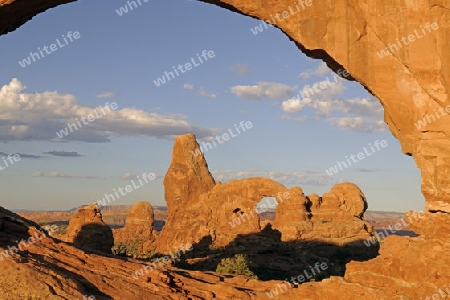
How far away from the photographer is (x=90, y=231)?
4100 cm

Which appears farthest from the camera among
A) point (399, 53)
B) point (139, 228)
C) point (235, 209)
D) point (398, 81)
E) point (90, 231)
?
point (139, 228)

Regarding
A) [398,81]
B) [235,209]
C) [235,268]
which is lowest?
[235,209]

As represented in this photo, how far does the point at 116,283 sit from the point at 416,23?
14.9 metres

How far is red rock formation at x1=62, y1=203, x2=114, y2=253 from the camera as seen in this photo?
40094mm

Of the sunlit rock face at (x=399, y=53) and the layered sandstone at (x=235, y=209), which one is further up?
the sunlit rock face at (x=399, y=53)

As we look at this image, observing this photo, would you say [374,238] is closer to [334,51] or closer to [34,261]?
[334,51]

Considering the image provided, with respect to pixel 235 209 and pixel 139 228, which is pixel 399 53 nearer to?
pixel 235 209

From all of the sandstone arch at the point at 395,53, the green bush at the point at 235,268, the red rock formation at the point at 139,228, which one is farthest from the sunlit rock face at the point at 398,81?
the red rock formation at the point at 139,228

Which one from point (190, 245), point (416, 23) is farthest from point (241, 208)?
point (416, 23)

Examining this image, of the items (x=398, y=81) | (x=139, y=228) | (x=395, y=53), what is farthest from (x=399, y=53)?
(x=139, y=228)

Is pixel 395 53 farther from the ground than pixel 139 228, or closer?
farther from the ground

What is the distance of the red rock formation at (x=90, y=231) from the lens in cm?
4009

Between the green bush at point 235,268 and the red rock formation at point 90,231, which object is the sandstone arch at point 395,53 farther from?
the red rock formation at point 90,231

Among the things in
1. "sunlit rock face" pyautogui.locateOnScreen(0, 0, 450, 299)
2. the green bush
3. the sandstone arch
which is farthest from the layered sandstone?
the sandstone arch
